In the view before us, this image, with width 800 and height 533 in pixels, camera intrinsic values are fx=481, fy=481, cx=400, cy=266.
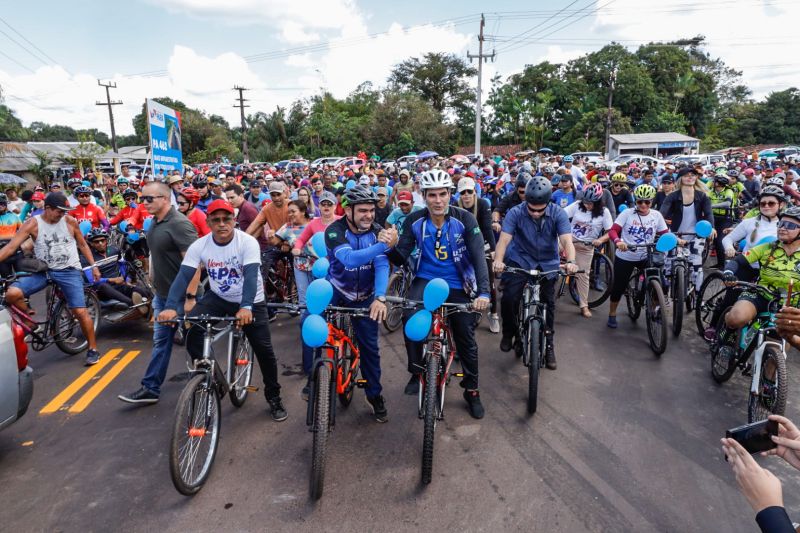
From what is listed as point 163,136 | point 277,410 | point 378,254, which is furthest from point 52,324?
point 163,136

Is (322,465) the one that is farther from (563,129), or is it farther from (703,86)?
(703,86)

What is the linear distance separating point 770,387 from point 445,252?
2909mm

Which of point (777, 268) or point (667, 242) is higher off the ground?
point (667, 242)

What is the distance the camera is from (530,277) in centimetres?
492

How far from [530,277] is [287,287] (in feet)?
14.2

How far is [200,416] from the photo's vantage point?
3592 millimetres

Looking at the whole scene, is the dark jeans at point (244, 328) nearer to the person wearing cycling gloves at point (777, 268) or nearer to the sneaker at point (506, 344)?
the sneaker at point (506, 344)

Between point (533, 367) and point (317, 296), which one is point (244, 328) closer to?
point (317, 296)

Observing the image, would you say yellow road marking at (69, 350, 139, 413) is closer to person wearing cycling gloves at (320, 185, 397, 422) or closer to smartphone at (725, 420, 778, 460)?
person wearing cycling gloves at (320, 185, 397, 422)

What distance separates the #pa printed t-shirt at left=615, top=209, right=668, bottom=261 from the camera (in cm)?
636

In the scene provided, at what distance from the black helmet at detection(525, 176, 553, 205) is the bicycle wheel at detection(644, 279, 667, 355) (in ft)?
6.74

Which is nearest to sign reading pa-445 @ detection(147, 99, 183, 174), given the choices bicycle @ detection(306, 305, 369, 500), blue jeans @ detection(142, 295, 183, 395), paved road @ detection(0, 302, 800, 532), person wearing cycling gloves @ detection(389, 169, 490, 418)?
paved road @ detection(0, 302, 800, 532)

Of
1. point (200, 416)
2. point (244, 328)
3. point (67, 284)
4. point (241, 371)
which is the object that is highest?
point (67, 284)

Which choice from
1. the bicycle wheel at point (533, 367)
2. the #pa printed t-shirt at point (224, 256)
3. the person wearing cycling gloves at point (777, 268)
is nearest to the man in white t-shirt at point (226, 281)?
the #pa printed t-shirt at point (224, 256)
